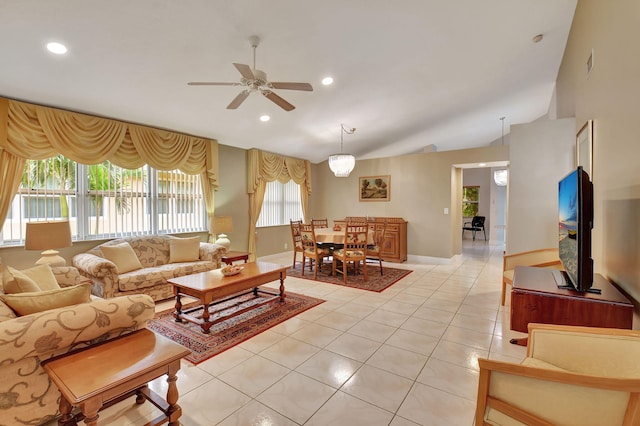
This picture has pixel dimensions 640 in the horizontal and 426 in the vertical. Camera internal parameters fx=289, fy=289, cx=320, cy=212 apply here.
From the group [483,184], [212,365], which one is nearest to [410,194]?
[483,184]

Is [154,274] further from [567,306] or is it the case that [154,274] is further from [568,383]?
[567,306]

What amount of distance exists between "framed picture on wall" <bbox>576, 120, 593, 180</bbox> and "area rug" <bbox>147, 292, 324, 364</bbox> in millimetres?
3179

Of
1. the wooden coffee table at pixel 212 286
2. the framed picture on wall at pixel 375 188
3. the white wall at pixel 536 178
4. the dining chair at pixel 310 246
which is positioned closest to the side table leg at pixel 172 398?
the wooden coffee table at pixel 212 286

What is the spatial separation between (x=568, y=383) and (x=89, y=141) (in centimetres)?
499

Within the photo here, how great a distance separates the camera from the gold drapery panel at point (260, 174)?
6.11m

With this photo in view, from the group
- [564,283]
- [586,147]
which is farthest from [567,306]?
[586,147]

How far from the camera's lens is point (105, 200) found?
13.6 feet

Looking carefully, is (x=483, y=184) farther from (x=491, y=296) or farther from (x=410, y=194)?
(x=491, y=296)

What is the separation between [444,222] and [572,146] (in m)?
2.89

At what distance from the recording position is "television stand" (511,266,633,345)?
70.6 inches

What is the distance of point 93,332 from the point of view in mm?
1617

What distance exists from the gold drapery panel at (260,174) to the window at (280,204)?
1.05 ft

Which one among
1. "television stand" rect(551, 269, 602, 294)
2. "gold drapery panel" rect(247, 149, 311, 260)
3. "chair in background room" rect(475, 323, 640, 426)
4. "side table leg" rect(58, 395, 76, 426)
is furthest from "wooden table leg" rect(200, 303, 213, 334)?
"gold drapery panel" rect(247, 149, 311, 260)

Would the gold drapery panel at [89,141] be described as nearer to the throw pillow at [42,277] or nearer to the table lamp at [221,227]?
the table lamp at [221,227]
